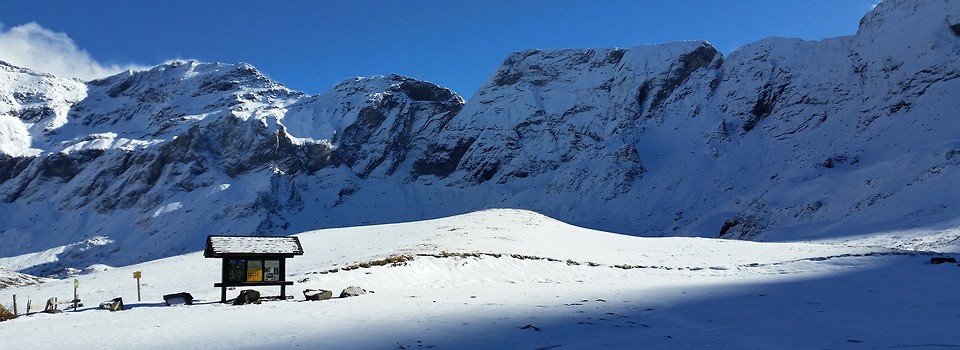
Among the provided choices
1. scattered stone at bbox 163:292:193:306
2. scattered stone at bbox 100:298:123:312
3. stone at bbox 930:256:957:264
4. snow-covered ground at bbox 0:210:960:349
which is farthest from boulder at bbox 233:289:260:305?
stone at bbox 930:256:957:264

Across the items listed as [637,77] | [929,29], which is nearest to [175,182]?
[637,77]

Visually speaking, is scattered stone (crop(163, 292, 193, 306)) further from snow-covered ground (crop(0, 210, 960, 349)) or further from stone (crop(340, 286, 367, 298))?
stone (crop(340, 286, 367, 298))

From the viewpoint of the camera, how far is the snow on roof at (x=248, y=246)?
23094mm

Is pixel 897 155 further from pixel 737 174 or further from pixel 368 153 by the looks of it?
pixel 368 153

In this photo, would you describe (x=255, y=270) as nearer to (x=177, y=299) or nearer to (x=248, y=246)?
(x=248, y=246)

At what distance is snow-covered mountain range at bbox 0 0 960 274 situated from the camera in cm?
6969

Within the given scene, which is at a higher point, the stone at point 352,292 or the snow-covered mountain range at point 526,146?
the snow-covered mountain range at point 526,146

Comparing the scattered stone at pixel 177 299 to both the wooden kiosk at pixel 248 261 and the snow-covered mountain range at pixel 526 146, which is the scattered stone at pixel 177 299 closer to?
the wooden kiosk at pixel 248 261

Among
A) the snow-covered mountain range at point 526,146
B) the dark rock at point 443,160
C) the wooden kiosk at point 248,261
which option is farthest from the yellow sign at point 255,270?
the dark rock at point 443,160

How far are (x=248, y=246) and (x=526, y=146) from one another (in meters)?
105

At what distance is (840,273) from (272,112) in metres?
139

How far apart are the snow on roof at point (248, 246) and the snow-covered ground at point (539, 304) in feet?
5.62

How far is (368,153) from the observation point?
142625 millimetres

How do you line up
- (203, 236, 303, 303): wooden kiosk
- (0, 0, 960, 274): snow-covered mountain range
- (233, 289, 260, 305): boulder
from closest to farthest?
(233, 289, 260, 305): boulder
(203, 236, 303, 303): wooden kiosk
(0, 0, 960, 274): snow-covered mountain range
